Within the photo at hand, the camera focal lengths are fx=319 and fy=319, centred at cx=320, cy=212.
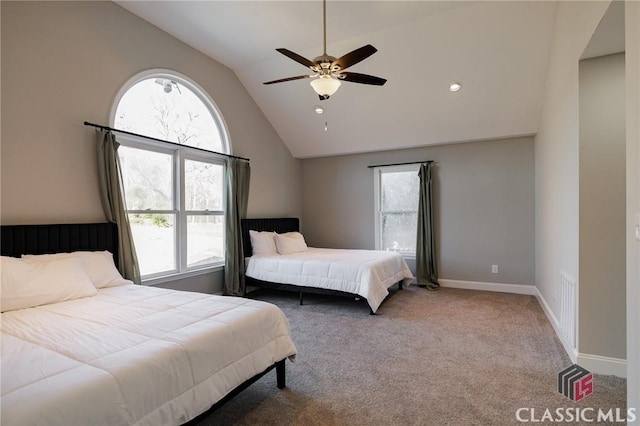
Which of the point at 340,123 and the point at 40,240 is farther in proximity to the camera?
the point at 340,123

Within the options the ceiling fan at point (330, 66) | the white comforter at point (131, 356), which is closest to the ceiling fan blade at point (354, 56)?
the ceiling fan at point (330, 66)

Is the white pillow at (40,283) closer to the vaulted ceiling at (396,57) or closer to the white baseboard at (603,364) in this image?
the vaulted ceiling at (396,57)

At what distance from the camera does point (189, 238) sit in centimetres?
437

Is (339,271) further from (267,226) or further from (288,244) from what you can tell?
(267,226)

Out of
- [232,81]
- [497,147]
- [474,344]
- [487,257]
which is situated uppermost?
[232,81]

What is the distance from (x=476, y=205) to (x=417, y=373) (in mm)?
3555

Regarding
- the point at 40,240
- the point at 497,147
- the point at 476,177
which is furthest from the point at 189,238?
the point at 497,147

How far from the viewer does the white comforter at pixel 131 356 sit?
115 centimetres

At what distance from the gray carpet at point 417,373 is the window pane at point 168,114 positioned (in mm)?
2814

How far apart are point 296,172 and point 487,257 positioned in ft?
12.6

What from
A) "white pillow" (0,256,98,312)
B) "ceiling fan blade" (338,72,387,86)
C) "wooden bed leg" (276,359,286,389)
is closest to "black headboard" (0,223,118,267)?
"white pillow" (0,256,98,312)

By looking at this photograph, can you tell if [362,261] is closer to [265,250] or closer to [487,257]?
[265,250]

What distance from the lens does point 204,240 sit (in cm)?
462

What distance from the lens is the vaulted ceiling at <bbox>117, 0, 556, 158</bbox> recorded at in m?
3.49
